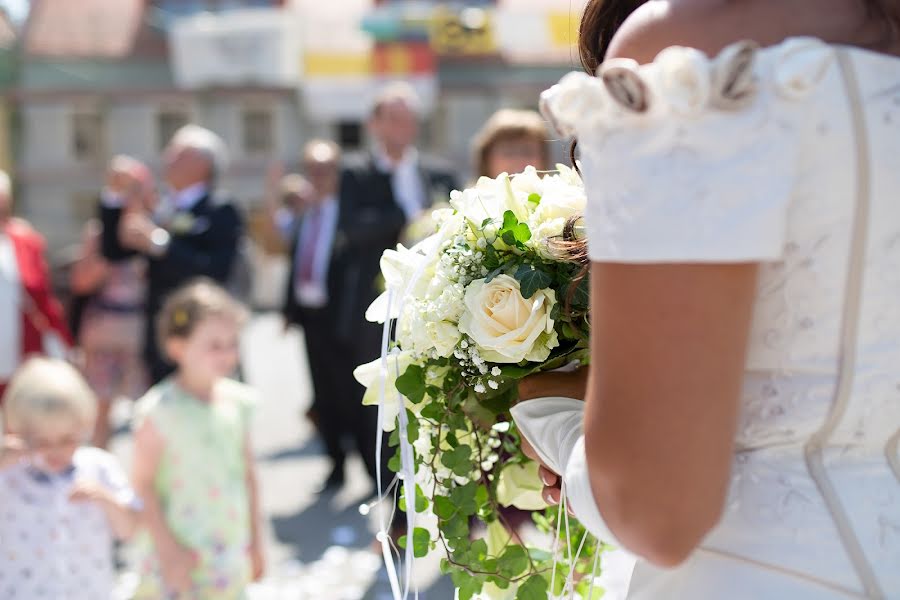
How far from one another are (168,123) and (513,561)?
1143 inches

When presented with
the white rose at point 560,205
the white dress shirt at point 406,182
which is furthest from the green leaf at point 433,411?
the white dress shirt at point 406,182

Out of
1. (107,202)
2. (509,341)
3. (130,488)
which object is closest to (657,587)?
(509,341)

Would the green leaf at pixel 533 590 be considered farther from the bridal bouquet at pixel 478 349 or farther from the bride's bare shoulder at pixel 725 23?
the bride's bare shoulder at pixel 725 23

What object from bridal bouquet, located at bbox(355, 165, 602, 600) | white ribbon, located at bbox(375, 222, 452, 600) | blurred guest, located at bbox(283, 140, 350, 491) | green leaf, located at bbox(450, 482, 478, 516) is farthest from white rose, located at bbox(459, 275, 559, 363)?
blurred guest, located at bbox(283, 140, 350, 491)

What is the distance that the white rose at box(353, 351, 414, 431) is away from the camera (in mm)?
1683

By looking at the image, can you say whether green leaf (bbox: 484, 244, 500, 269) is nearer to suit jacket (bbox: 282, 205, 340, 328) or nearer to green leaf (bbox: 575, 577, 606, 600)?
green leaf (bbox: 575, 577, 606, 600)

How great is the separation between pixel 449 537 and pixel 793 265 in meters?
0.80

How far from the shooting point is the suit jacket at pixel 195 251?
17.9ft

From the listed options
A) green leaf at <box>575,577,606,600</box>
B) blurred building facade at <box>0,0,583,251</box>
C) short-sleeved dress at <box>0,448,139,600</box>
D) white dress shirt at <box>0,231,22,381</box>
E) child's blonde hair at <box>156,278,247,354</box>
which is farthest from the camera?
blurred building facade at <box>0,0,583,251</box>

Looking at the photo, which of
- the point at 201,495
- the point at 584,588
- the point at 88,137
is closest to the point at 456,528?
the point at 584,588

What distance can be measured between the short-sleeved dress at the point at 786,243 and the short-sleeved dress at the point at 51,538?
253 centimetres

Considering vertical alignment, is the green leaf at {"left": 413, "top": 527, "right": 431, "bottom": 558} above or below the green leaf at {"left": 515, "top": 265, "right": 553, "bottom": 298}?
below

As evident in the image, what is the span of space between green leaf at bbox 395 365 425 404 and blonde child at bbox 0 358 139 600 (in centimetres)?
201

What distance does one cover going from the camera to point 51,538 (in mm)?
3258
